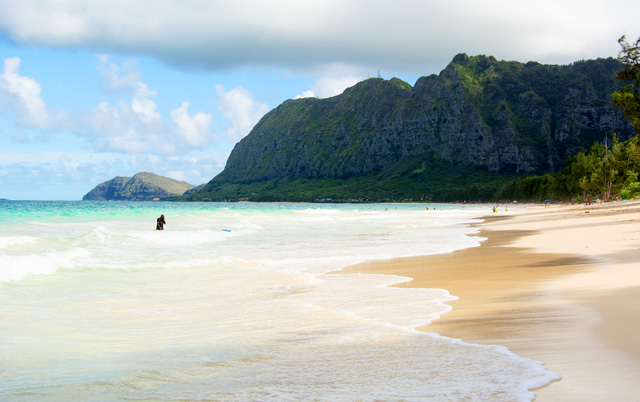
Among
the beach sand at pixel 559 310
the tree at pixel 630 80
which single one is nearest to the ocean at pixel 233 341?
the beach sand at pixel 559 310

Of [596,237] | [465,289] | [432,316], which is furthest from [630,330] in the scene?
[596,237]

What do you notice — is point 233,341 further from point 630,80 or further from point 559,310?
point 630,80

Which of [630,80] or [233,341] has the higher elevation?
[630,80]

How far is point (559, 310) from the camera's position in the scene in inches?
337

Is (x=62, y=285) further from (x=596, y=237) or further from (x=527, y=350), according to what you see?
(x=596, y=237)

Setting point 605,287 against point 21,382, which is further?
point 605,287

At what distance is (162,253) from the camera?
24047 millimetres

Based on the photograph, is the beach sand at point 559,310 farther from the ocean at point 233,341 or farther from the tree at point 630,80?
the tree at point 630,80

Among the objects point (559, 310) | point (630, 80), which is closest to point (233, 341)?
point (559, 310)

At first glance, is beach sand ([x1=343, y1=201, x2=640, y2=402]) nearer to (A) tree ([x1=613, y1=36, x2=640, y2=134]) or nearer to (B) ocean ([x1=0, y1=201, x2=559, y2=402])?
(B) ocean ([x1=0, y1=201, x2=559, y2=402])

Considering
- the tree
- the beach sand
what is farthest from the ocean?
the tree

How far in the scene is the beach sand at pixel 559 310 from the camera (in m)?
5.02

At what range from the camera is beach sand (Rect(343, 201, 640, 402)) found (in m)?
5.02

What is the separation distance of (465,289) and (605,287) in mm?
3168
